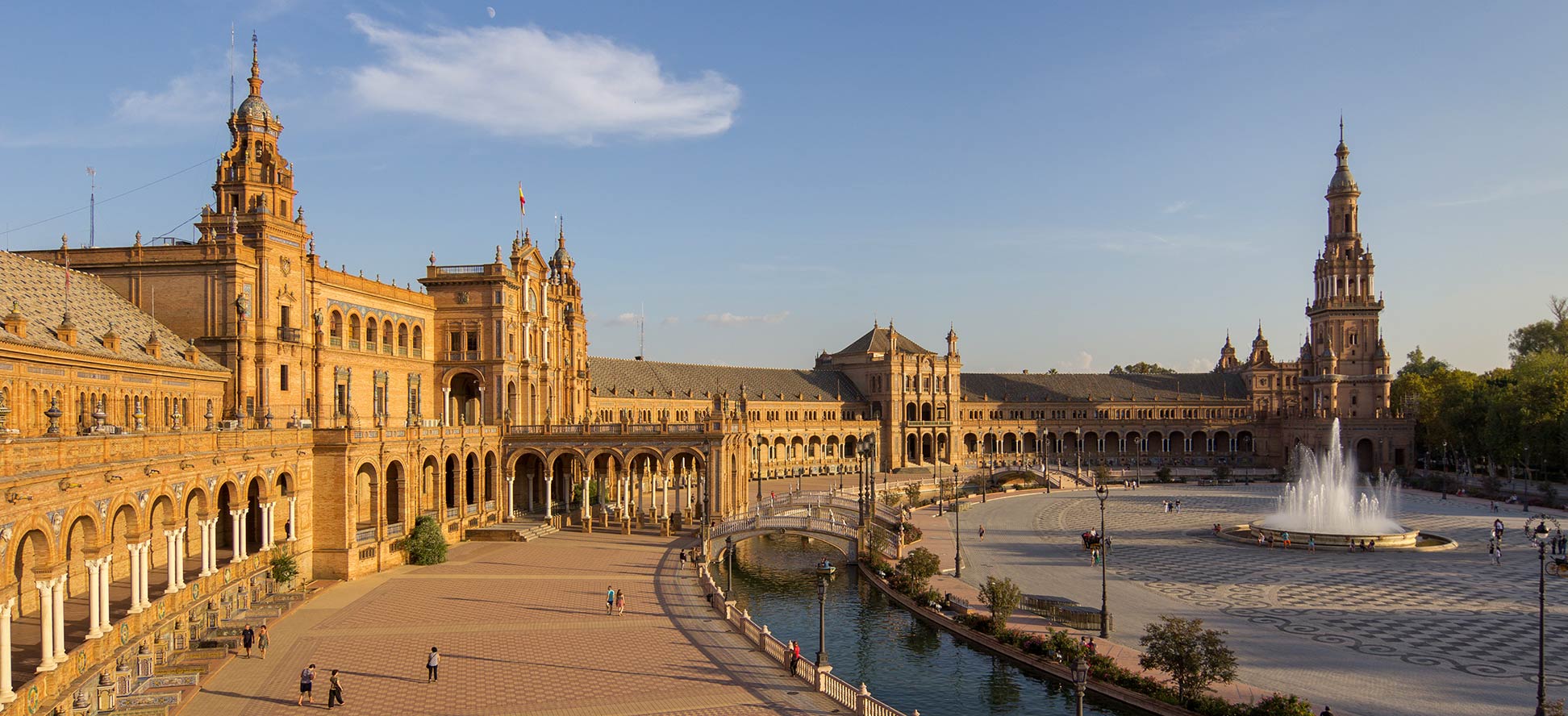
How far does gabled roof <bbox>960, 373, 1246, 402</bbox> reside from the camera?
13659 cm

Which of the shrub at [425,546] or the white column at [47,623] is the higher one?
the white column at [47,623]

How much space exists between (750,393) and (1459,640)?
280 feet

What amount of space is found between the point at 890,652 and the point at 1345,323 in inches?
4164

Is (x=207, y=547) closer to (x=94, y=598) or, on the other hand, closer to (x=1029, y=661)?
(x=94, y=598)

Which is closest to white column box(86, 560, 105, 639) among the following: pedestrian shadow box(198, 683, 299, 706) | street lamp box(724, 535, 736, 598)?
pedestrian shadow box(198, 683, 299, 706)

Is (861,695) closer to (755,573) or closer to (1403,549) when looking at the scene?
(755,573)

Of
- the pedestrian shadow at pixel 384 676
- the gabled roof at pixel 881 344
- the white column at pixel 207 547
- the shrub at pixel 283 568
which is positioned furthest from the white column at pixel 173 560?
the gabled roof at pixel 881 344

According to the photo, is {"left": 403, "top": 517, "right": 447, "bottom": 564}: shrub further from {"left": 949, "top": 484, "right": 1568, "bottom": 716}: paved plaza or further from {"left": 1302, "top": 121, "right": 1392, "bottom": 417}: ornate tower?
{"left": 1302, "top": 121, "right": 1392, "bottom": 417}: ornate tower

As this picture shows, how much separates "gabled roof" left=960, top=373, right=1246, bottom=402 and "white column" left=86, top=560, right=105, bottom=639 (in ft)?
374

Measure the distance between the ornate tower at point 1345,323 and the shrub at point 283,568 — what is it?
11436cm

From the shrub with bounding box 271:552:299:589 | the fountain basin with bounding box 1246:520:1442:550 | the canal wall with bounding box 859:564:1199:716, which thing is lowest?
the canal wall with bounding box 859:564:1199:716

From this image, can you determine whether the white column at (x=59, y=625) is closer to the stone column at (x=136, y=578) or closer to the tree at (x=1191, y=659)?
the stone column at (x=136, y=578)

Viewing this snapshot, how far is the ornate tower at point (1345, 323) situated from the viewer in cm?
12094

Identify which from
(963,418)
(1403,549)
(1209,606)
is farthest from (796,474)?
(1209,606)
